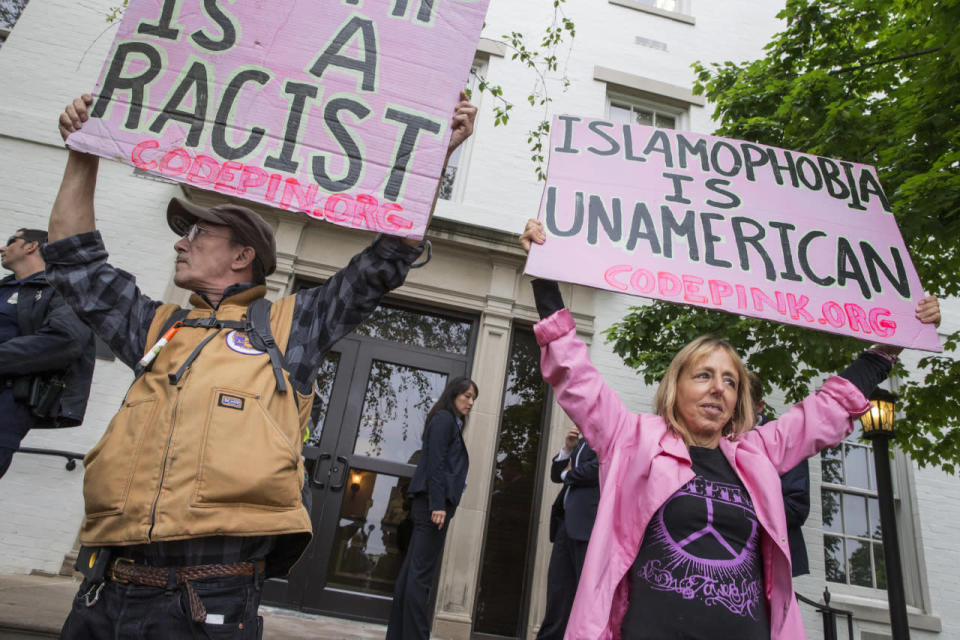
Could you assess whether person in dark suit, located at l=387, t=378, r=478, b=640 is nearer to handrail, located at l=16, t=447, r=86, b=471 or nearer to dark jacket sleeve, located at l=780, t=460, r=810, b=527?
dark jacket sleeve, located at l=780, t=460, r=810, b=527

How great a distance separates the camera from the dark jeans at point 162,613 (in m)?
1.47

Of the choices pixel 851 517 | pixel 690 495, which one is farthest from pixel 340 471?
pixel 851 517

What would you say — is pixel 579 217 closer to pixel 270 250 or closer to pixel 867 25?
pixel 270 250

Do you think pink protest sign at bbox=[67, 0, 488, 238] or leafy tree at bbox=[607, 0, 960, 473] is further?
leafy tree at bbox=[607, 0, 960, 473]

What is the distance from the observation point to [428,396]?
6.52 meters

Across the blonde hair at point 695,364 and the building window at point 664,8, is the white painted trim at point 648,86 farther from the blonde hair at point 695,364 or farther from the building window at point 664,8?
the blonde hair at point 695,364

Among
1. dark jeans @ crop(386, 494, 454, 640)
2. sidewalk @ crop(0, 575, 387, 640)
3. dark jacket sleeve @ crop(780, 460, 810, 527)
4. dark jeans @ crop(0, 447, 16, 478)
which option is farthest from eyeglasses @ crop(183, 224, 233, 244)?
dark jacket sleeve @ crop(780, 460, 810, 527)

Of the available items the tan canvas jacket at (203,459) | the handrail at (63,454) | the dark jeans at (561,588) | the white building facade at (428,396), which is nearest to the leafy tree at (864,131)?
the white building facade at (428,396)

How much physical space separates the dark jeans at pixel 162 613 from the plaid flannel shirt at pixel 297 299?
58cm

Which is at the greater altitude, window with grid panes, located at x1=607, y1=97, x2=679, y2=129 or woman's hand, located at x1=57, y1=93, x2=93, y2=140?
window with grid panes, located at x1=607, y1=97, x2=679, y2=129

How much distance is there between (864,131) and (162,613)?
5.23m

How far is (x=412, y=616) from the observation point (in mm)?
3916

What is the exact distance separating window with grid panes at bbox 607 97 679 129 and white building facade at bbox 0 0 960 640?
1.39ft

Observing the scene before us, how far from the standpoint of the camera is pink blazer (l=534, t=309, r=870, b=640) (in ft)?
5.94
